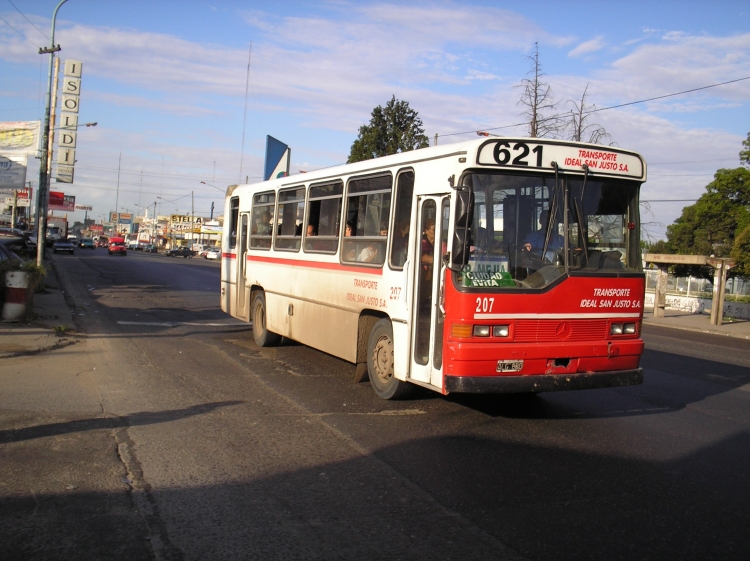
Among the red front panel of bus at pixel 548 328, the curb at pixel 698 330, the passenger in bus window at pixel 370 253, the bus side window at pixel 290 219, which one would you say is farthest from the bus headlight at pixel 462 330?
the curb at pixel 698 330

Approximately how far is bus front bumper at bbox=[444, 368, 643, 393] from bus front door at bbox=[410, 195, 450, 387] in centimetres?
32

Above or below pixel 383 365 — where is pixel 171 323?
below

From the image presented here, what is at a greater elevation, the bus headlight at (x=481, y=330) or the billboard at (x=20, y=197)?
the billboard at (x=20, y=197)

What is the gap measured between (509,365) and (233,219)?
29.7ft

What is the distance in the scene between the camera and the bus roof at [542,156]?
22.8 feet

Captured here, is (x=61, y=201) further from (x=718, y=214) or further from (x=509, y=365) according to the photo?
(x=509, y=365)

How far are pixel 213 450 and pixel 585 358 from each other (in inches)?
152

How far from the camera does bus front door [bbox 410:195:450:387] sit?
23.7 ft

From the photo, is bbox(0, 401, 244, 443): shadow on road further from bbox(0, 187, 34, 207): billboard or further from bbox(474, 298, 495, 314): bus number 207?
bbox(0, 187, 34, 207): billboard

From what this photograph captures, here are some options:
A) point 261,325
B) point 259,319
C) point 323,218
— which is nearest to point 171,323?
point 259,319

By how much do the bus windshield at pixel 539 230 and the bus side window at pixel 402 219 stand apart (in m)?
1.17

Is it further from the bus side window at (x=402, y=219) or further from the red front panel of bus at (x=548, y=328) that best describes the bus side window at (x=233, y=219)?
the red front panel of bus at (x=548, y=328)

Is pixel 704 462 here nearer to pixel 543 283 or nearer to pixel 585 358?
pixel 585 358

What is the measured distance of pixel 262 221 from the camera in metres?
12.8
